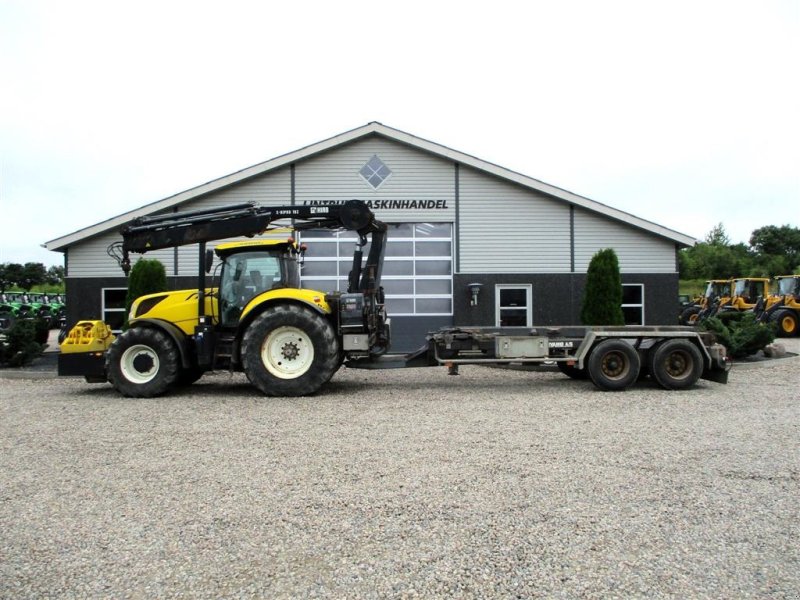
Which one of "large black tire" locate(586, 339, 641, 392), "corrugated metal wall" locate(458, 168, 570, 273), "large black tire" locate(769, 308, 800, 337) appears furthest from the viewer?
"large black tire" locate(769, 308, 800, 337)

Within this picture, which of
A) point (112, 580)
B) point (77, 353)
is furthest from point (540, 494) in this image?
point (77, 353)

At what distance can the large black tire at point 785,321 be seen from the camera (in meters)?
25.6

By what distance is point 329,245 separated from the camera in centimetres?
1848

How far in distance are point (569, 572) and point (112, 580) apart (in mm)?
2585

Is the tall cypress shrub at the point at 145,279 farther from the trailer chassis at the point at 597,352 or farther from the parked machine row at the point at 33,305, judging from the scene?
the parked machine row at the point at 33,305

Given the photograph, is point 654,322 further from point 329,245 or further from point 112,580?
point 112,580

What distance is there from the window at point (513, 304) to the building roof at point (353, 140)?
9.07ft

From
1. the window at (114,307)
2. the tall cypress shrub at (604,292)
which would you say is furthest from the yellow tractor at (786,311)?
the window at (114,307)

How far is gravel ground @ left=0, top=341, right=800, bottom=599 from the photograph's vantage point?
12.3ft

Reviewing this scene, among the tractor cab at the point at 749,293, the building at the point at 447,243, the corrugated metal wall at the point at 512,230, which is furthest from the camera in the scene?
the tractor cab at the point at 749,293

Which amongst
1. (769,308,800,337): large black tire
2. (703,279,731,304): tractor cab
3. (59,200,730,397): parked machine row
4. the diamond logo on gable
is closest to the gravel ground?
(59,200,730,397): parked machine row

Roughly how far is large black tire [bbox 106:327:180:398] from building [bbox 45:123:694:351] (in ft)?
25.2

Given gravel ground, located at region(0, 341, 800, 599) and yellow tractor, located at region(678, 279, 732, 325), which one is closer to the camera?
gravel ground, located at region(0, 341, 800, 599)

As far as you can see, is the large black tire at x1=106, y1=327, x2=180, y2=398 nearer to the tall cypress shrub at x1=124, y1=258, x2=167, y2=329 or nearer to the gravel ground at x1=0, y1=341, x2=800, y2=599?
the gravel ground at x1=0, y1=341, x2=800, y2=599
